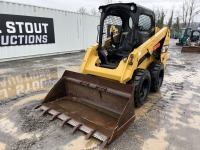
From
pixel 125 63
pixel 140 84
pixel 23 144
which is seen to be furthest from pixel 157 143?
pixel 23 144

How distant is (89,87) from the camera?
13.6ft

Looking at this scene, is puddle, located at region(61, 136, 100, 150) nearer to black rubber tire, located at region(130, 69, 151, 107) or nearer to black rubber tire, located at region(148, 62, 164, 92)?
black rubber tire, located at region(130, 69, 151, 107)

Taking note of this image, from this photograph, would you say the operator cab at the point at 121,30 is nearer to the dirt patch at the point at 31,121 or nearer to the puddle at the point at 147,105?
the puddle at the point at 147,105

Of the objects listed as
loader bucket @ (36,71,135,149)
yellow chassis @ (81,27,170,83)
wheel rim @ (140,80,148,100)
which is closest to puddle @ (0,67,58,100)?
loader bucket @ (36,71,135,149)

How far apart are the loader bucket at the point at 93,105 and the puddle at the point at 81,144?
0.10 metres

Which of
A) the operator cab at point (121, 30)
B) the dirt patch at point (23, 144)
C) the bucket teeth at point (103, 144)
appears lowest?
the dirt patch at point (23, 144)

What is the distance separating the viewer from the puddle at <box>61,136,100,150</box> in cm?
305

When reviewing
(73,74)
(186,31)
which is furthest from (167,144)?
(186,31)

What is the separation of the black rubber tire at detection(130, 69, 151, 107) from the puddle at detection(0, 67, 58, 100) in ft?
9.29

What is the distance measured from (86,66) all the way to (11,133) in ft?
6.90

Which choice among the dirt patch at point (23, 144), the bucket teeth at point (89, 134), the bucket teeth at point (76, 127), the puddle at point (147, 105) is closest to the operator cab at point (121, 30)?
the puddle at point (147, 105)

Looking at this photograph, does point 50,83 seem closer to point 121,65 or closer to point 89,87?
point 89,87

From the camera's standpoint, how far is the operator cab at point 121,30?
4.32m

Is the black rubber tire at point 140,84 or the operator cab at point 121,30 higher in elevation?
the operator cab at point 121,30
